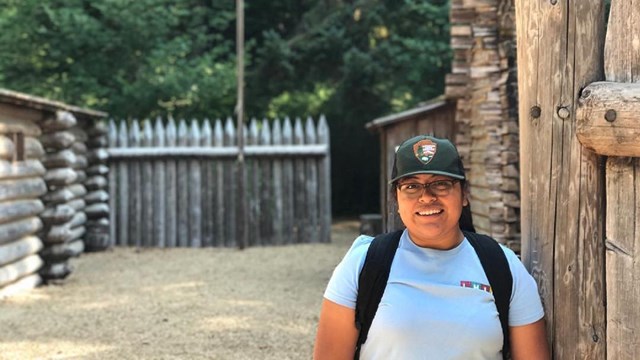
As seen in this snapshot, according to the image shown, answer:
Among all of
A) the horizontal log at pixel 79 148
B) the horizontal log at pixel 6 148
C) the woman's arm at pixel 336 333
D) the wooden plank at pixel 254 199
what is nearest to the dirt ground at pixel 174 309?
the wooden plank at pixel 254 199

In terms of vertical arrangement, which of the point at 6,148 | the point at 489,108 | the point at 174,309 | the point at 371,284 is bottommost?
the point at 174,309

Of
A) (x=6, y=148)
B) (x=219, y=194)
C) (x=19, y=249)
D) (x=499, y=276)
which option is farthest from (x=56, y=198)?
(x=499, y=276)

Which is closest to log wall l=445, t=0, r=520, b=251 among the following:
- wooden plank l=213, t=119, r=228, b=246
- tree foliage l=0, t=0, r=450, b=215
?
wooden plank l=213, t=119, r=228, b=246

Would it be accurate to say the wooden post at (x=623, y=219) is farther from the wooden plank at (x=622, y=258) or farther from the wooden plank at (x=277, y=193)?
the wooden plank at (x=277, y=193)

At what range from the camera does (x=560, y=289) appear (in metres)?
2.44

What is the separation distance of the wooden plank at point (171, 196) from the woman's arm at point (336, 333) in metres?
9.96

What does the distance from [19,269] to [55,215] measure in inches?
39.4

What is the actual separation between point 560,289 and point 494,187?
168 inches

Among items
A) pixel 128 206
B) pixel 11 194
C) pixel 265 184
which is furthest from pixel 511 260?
pixel 128 206

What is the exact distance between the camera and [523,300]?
7.55 ft

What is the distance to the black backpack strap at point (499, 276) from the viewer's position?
2266 mm

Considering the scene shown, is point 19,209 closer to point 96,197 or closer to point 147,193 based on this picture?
point 96,197

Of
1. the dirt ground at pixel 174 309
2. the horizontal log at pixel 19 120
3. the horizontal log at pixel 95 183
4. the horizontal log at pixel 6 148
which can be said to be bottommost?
the dirt ground at pixel 174 309

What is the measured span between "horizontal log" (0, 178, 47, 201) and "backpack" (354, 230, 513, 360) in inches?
240
